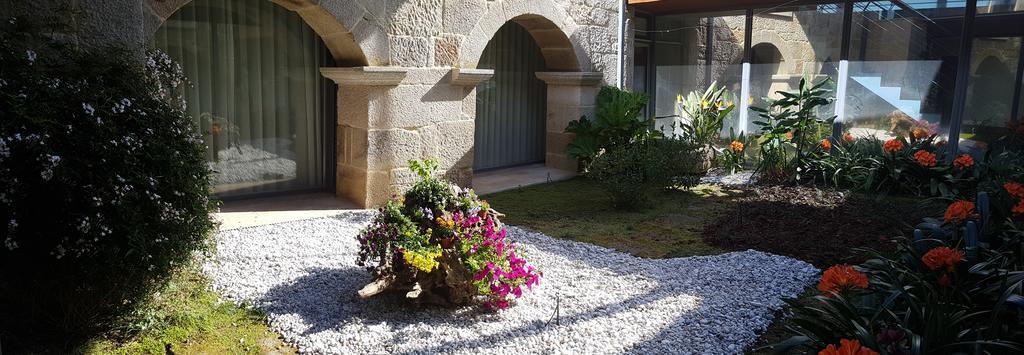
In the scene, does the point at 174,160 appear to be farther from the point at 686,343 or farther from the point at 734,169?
the point at 734,169

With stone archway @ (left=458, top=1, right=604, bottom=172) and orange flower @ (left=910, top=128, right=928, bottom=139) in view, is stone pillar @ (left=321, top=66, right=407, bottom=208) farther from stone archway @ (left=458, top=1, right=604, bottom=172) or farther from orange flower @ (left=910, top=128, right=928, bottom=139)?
orange flower @ (left=910, top=128, right=928, bottom=139)

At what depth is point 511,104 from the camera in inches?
339

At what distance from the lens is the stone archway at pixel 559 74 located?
7.43m

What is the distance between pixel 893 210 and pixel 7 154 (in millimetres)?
6165

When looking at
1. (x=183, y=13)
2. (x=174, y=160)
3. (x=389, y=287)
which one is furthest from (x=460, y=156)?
(x=174, y=160)

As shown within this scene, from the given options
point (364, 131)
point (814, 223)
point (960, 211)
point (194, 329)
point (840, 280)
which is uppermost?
point (364, 131)

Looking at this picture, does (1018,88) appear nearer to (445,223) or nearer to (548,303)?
(548,303)

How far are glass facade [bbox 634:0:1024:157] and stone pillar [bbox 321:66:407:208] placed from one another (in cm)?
461

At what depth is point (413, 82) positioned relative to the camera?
19.5ft

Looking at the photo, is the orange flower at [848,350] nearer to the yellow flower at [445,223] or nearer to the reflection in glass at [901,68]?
the yellow flower at [445,223]

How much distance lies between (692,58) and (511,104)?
247 centimetres

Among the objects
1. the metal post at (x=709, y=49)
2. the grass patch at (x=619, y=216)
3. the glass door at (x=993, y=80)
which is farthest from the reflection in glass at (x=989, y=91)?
the metal post at (x=709, y=49)

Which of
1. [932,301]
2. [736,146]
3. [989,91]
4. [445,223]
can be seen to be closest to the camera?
[932,301]

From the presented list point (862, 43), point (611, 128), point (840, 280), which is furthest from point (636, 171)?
point (840, 280)
